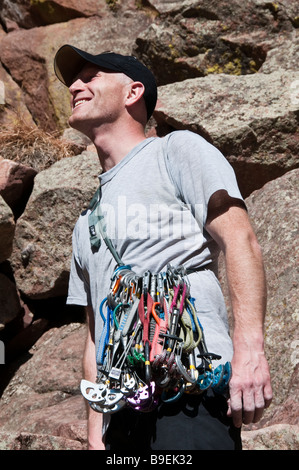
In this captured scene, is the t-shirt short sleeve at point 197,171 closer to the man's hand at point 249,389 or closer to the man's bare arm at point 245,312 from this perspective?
the man's bare arm at point 245,312

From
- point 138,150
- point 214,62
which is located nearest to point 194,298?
point 138,150

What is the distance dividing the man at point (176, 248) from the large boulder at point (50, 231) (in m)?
2.55

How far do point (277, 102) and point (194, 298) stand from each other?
3859 mm

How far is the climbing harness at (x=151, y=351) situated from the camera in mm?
2379

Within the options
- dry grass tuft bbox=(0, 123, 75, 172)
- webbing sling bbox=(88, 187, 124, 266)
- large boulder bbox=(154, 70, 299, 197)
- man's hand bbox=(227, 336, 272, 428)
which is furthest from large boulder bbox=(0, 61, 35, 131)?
man's hand bbox=(227, 336, 272, 428)

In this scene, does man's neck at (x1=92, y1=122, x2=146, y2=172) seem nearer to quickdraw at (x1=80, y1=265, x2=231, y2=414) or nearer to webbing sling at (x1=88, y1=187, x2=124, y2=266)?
Result: webbing sling at (x1=88, y1=187, x2=124, y2=266)

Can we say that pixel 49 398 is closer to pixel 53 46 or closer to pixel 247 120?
pixel 247 120

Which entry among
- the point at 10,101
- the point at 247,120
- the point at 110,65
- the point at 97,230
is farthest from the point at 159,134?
the point at 97,230

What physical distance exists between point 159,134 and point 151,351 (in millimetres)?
4316

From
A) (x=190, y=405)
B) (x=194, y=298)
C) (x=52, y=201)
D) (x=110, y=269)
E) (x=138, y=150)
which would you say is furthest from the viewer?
(x=52, y=201)

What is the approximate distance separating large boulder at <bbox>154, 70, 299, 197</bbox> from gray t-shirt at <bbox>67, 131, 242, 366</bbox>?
2.93 m

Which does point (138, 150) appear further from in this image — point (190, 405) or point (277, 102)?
point (277, 102)

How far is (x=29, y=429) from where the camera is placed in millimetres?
4719

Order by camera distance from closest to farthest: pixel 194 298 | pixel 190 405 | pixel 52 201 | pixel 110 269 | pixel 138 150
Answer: pixel 190 405
pixel 194 298
pixel 110 269
pixel 138 150
pixel 52 201
